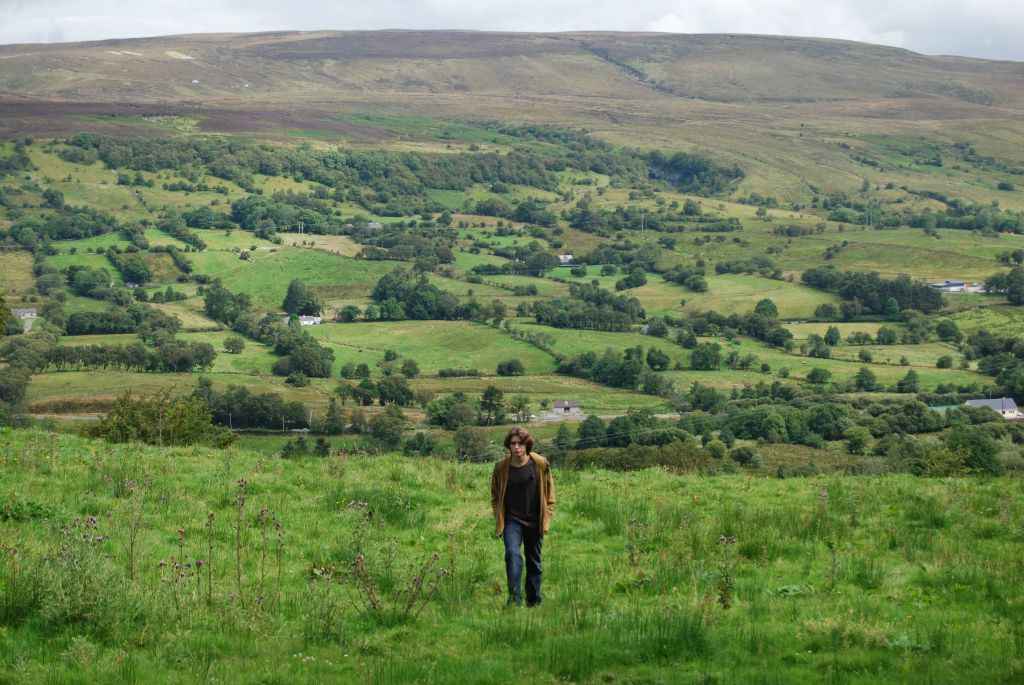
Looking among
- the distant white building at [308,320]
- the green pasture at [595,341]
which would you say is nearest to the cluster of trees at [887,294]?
the green pasture at [595,341]

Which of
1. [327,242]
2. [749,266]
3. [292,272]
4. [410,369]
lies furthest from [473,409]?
[327,242]

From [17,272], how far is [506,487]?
123317 mm

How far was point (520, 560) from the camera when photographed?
11.0m

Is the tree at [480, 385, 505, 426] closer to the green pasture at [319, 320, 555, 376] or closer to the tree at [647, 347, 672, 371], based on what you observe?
the green pasture at [319, 320, 555, 376]

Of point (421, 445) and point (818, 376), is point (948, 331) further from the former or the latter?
Answer: point (421, 445)

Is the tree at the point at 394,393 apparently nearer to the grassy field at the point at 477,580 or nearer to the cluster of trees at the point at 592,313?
the cluster of trees at the point at 592,313

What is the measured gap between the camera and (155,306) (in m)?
111

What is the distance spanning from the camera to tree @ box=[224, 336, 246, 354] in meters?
95.4

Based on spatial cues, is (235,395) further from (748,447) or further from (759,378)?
(759,378)

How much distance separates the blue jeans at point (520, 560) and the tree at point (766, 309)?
105 metres

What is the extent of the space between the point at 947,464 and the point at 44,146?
17998cm

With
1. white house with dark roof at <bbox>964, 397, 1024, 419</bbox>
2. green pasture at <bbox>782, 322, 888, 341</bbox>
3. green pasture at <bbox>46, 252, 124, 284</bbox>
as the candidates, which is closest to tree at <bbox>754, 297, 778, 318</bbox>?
green pasture at <bbox>782, 322, 888, 341</bbox>

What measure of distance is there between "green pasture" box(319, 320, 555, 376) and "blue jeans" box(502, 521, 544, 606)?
80032mm

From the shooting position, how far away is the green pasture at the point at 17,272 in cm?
11625
